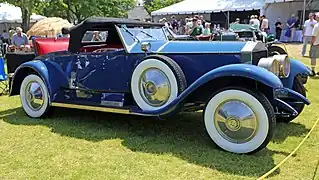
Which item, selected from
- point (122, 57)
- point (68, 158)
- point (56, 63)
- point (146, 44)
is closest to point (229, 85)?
point (146, 44)

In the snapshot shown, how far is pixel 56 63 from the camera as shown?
5.61m

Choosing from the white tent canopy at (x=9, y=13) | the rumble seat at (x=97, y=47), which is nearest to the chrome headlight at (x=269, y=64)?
the rumble seat at (x=97, y=47)

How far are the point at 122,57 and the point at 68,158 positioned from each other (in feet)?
4.90

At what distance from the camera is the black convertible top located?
5203 mm

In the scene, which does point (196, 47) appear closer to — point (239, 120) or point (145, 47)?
point (145, 47)

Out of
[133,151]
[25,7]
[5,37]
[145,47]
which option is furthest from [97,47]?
[5,37]

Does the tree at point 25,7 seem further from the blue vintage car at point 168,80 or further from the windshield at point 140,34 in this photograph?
the windshield at point 140,34

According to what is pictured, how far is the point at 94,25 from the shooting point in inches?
207

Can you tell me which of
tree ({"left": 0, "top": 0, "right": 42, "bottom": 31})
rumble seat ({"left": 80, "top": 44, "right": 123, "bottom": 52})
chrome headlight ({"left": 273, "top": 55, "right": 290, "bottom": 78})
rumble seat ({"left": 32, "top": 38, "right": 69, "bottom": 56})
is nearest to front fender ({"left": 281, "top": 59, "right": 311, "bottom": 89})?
chrome headlight ({"left": 273, "top": 55, "right": 290, "bottom": 78})

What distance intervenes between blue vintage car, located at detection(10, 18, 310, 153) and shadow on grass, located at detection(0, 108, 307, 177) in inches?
7.1

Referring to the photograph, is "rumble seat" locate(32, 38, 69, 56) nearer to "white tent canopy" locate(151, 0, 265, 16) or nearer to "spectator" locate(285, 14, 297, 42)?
"spectator" locate(285, 14, 297, 42)

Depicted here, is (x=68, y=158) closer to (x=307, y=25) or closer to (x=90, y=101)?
(x=90, y=101)

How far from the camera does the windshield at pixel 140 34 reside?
506 centimetres

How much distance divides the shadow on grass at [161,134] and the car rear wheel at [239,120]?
13 cm
